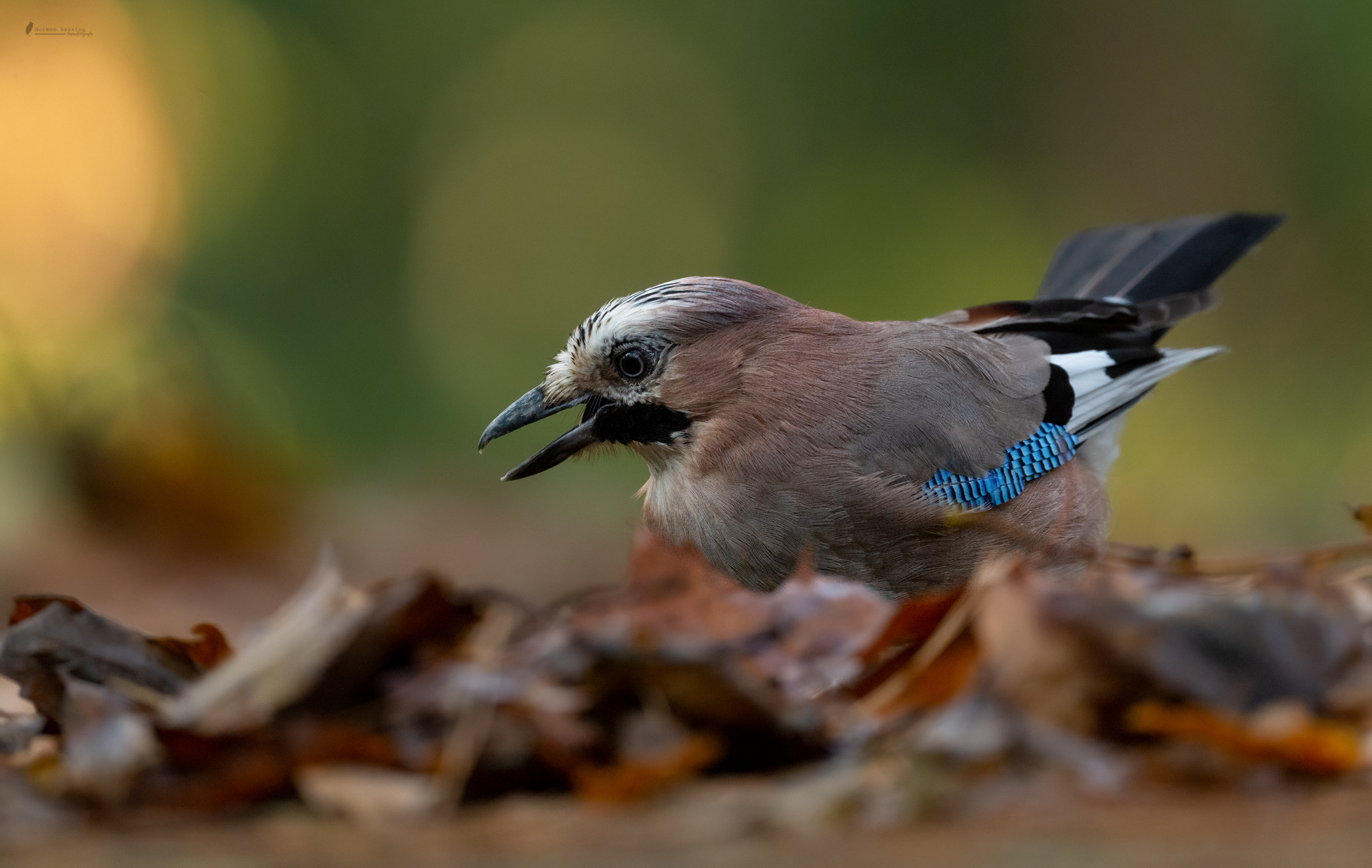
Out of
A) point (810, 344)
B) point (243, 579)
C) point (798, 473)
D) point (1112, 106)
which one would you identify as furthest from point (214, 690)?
point (1112, 106)

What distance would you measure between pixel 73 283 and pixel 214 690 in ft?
26.7

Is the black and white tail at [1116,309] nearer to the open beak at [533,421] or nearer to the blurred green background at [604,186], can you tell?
the open beak at [533,421]

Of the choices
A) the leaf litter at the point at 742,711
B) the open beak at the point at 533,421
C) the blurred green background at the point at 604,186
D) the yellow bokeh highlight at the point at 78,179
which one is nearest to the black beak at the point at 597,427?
the open beak at the point at 533,421

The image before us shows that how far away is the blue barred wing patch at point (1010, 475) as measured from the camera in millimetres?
3109

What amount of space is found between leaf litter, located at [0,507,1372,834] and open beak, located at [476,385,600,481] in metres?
1.41

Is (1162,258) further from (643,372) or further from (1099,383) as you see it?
(643,372)

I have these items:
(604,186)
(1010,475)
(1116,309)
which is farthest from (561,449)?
(604,186)

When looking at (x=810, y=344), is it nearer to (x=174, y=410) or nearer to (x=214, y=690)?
(x=214, y=690)

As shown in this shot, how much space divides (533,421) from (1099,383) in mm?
1577

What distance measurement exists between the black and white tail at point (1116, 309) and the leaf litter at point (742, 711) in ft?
6.81

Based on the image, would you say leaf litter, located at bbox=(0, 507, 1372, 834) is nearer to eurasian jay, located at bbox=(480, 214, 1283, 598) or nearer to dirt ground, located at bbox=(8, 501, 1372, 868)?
dirt ground, located at bbox=(8, 501, 1372, 868)

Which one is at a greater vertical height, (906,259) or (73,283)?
(73,283)

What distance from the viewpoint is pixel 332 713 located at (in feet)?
5.16

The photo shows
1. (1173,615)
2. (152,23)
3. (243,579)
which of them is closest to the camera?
(1173,615)
